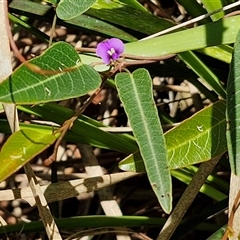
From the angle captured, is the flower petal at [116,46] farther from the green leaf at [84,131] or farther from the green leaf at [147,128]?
the green leaf at [84,131]

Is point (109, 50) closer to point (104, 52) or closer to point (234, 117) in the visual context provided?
point (104, 52)

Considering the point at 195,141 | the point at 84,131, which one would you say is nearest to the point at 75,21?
the point at 84,131

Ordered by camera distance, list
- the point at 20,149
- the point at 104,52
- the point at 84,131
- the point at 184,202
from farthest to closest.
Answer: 1. the point at 84,131
2. the point at 184,202
3. the point at 104,52
4. the point at 20,149

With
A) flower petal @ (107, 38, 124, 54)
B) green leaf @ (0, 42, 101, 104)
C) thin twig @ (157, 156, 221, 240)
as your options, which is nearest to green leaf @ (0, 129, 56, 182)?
green leaf @ (0, 42, 101, 104)

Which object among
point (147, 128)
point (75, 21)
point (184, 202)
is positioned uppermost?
point (75, 21)

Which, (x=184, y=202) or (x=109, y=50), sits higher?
(x=109, y=50)

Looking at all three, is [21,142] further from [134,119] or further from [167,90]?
[167,90]

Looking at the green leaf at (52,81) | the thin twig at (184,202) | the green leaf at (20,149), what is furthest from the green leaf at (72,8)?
the thin twig at (184,202)
